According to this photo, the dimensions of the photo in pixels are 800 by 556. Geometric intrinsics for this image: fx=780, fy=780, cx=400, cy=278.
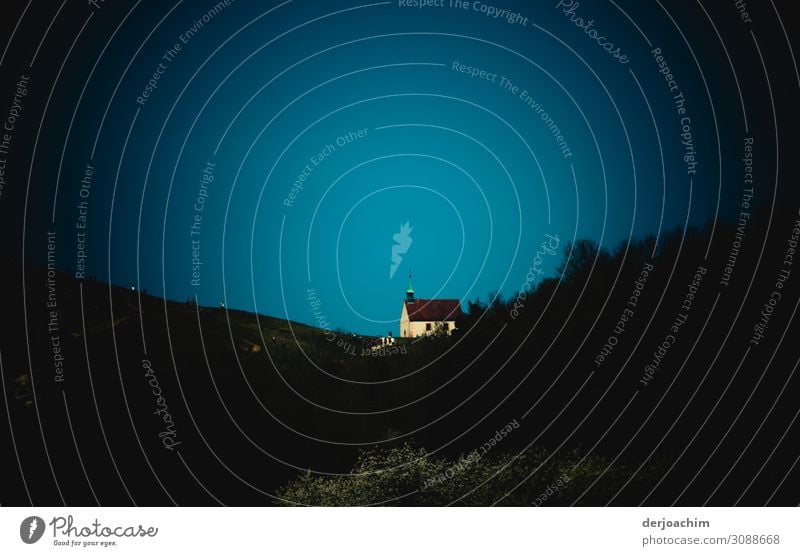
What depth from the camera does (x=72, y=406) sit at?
19.9 m

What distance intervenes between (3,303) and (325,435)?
9.25 m

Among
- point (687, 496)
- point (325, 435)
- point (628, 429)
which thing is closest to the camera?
point (687, 496)

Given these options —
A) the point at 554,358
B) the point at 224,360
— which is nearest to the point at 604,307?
the point at 554,358

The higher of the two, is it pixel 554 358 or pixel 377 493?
pixel 554 358

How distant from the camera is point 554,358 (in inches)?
821

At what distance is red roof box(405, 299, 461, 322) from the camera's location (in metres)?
24.2

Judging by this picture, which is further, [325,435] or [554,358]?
[325,435]

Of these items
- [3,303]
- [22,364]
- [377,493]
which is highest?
[3,303]

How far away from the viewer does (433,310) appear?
1032 inches

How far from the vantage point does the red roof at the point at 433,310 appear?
24.2 meters
